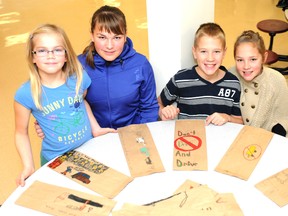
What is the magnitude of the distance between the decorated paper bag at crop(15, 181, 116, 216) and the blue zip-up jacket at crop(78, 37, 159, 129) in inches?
29.0

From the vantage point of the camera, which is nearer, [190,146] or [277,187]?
[277,187]

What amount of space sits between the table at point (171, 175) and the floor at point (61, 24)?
1.42m

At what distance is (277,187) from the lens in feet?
4.66

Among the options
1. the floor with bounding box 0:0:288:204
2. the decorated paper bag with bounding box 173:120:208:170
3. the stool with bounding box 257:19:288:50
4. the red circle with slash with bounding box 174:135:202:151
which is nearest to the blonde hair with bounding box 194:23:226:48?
the decorated paper bag with bounding box 173:120:208:170

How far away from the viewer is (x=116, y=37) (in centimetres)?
202

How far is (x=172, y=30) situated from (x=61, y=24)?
135 inches

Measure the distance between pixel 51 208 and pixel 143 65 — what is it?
1.03 meters

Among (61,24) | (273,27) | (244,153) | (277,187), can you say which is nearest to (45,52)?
(244,153)

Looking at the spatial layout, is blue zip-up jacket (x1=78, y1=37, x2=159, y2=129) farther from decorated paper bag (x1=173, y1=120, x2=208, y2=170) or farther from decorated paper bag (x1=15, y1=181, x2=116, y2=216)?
decorated paper bag (x1=15, y1=181, x2=116, y2=216)

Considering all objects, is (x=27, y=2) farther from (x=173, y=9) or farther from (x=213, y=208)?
(x=213, y=208)

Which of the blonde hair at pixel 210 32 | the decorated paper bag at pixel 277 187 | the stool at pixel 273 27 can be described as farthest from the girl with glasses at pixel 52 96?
the stool at pixel 273 27

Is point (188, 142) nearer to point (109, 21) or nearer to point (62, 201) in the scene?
point (62, 201)

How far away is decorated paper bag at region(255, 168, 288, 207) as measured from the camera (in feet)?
4.48

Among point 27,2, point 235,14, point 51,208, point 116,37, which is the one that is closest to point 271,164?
point 51,208
